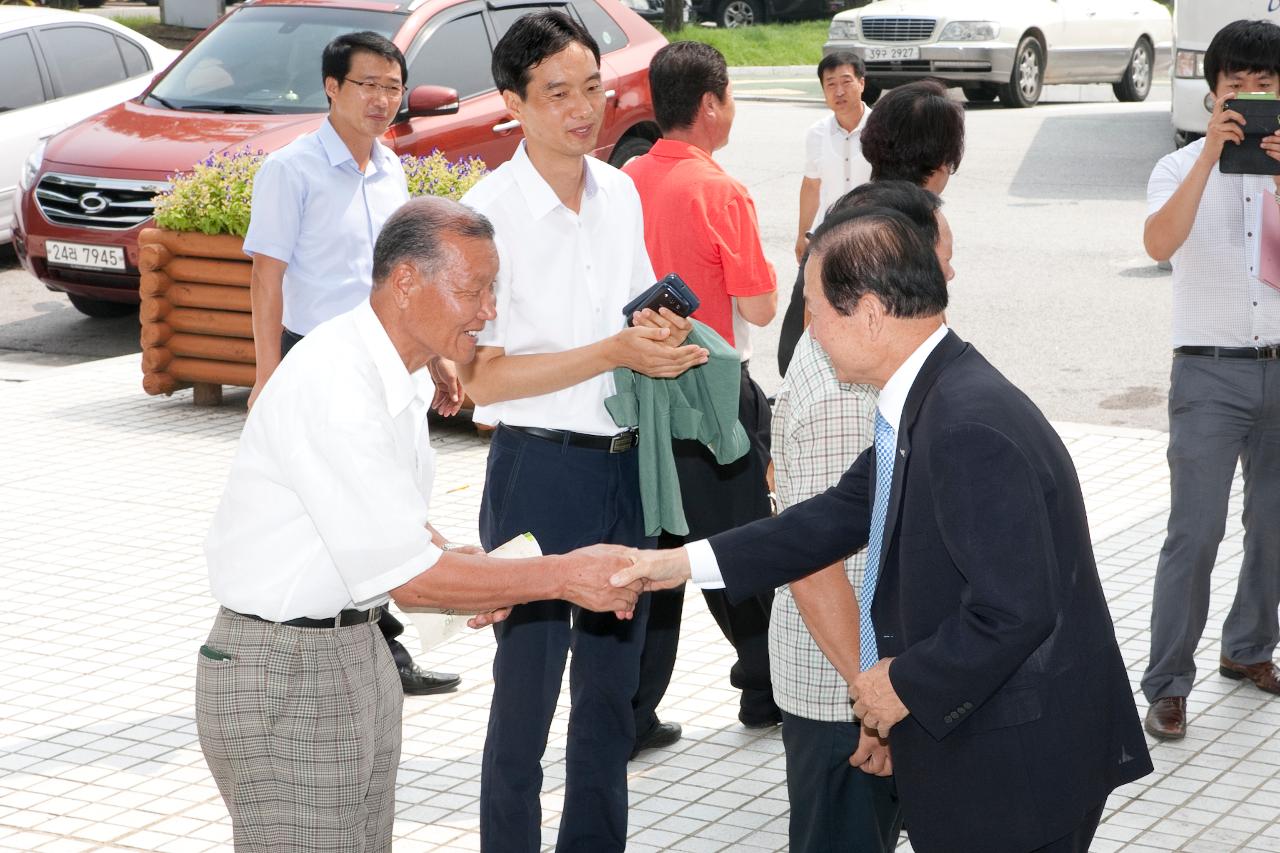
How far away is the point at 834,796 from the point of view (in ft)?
12.4

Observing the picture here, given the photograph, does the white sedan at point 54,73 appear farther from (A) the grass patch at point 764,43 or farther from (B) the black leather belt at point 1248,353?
(A) the grass patch at point 764,43

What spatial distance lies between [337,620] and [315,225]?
2781 mm

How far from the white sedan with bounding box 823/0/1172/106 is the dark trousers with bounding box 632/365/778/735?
16895 millimetres

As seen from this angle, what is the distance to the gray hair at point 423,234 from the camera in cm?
348

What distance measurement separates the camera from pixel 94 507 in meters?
8.16

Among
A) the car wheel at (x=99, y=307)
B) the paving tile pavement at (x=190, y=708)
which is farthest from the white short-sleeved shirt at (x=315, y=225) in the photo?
the car wheel at (x=99, y=307)

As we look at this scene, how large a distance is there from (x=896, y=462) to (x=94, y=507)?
19.4 ft

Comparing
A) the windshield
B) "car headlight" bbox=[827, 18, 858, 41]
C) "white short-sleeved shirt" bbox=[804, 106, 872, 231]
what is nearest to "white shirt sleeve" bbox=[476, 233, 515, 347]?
"white short-sleeved shirt" bbox=[804, 106, 872, 231]

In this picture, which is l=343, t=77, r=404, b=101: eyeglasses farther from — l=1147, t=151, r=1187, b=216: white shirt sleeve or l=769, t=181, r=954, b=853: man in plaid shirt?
l=1147, t=151, r=1187, b=216: white shirt sleeve

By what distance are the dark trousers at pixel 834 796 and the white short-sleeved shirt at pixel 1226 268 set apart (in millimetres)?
2548

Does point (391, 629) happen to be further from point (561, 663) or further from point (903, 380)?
point (903, 380)

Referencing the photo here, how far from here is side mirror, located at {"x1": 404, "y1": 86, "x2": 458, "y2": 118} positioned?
10.8 m

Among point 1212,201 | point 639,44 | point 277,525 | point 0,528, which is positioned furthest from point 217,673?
point 639,44

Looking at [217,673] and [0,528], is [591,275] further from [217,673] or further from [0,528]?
[0,528]
